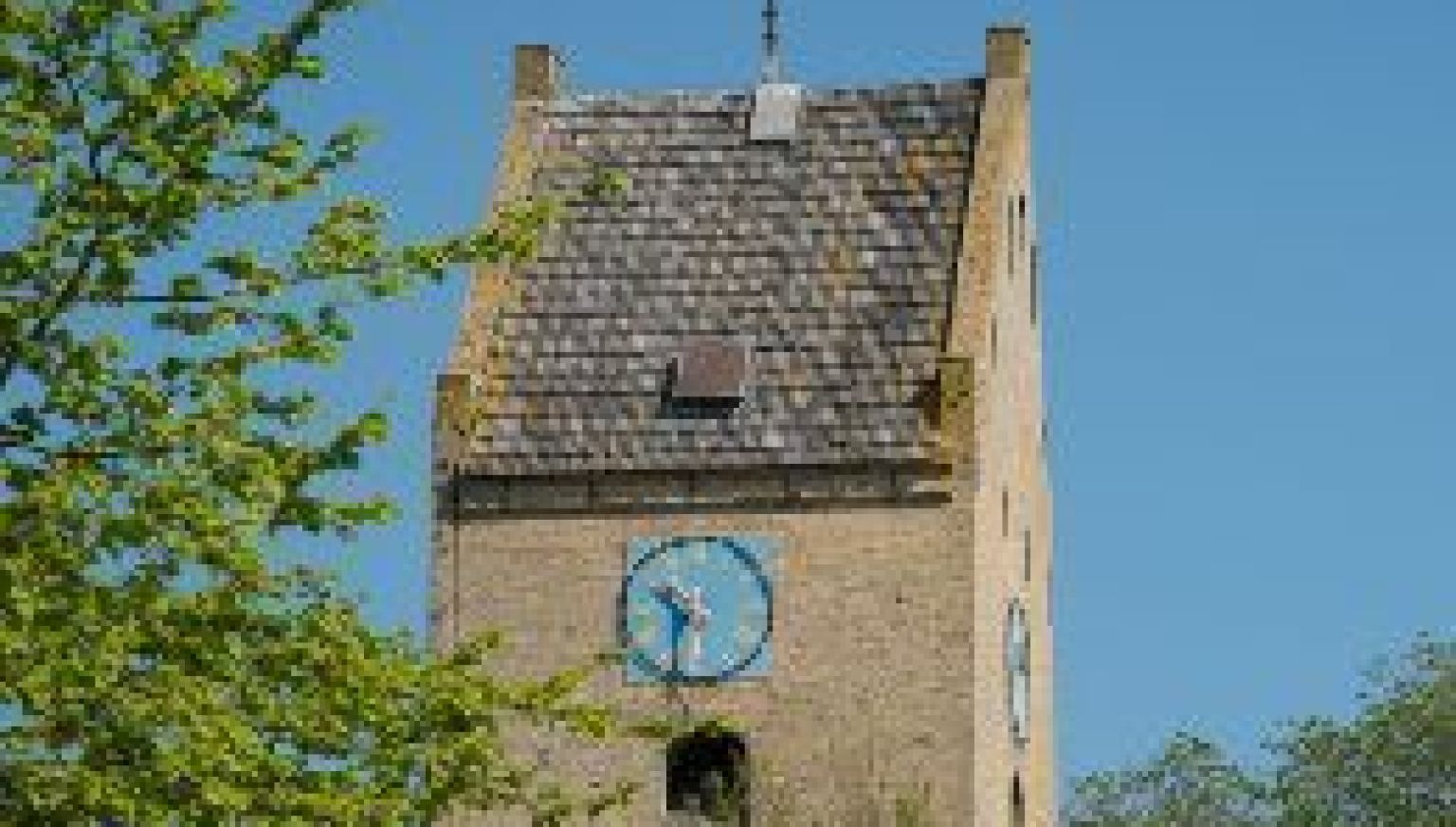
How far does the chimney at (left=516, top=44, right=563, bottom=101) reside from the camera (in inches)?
2488

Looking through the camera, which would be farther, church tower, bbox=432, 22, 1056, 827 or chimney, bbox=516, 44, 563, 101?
chimney, bbox=516, 44, 563, 101

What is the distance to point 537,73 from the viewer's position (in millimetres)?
63469

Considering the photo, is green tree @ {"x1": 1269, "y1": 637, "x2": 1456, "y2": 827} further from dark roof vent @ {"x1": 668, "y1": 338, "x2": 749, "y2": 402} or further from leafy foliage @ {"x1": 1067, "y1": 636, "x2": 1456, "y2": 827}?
dark roof vent @ {"x1": 668, "y1": 338, "x2": 749, "y2": 402}

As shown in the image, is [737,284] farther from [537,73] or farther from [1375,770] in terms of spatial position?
[1375,770]

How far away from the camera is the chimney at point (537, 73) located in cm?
6319

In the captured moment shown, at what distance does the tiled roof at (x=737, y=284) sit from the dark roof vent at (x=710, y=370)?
0.11 metres

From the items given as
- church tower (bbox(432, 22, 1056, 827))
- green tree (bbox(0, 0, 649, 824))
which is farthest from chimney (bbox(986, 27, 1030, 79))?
green tree (bbox(0, 0, 649, 824))

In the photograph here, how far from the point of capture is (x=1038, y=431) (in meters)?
66.2

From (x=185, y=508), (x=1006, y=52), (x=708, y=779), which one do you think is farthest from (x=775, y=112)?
(x=185, y=508)

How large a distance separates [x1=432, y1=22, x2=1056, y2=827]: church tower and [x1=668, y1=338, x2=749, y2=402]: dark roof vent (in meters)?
0.04

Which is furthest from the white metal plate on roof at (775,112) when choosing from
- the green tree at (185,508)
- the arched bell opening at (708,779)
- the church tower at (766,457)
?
the green tree at (185,508)

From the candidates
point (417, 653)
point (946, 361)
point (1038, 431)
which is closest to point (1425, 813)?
point (1038, 431)

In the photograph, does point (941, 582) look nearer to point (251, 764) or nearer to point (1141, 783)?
point (251, 764)

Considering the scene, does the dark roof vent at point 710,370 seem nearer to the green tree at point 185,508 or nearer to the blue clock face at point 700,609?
the blue clock face at point 700,609
